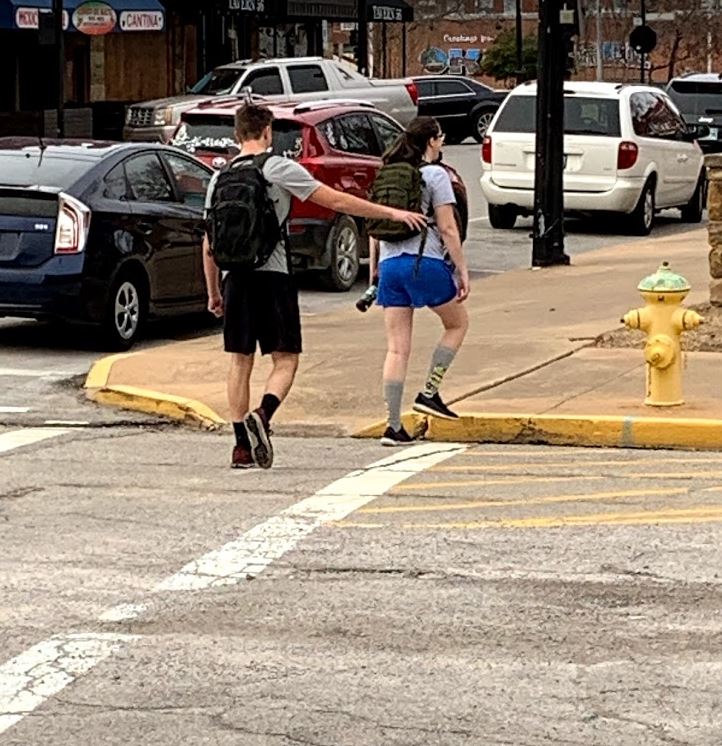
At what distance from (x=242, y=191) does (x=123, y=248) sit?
4956 millimetres

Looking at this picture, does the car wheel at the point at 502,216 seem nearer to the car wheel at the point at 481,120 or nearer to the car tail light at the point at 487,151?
the car tail light at the point at 487,151

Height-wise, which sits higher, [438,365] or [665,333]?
[665,333]

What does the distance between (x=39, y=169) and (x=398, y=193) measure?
16.5 feet

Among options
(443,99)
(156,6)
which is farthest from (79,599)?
Answer: (443,99)

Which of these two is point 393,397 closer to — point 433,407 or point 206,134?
point 433,407

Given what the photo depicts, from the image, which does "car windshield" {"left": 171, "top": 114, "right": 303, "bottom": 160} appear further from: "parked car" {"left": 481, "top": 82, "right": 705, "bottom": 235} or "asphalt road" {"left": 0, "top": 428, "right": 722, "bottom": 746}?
"asphalt road" {"left": 0, "top": 428, "right": 722, "bottom": 746}

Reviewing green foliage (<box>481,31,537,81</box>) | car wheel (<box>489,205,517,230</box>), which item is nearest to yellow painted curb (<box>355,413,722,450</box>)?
car wheel (<box>489,205,517,230</box>)

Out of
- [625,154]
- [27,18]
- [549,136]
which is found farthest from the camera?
[27,18]

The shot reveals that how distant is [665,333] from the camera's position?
1082 cm

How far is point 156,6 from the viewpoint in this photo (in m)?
38.8

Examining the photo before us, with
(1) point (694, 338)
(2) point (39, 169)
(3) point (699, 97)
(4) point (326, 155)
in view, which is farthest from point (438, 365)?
(3) point (699, 97)

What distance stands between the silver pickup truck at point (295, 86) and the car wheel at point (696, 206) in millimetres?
7802

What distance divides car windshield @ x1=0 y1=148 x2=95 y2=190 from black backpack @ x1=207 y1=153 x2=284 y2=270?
4.77 m

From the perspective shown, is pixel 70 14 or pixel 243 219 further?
pixel 70 14
